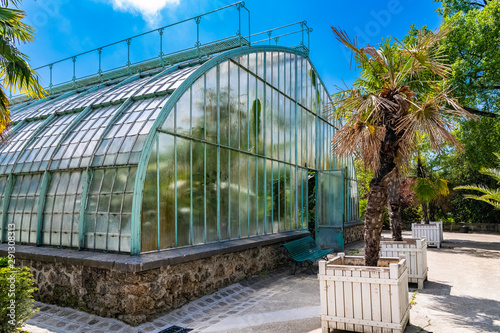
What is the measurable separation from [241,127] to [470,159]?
13016 millimetres

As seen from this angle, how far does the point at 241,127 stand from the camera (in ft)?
36.6

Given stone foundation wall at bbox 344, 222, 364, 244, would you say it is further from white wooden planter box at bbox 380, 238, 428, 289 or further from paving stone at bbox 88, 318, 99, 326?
paving stone at bbox 88, 318, 99, 326

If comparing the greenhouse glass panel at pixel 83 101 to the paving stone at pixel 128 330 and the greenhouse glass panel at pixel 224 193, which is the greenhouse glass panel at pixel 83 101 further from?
the paving stone at pixel 128 330

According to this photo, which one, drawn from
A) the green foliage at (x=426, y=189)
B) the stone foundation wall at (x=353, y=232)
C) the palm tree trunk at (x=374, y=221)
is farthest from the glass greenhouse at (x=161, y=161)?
the green foliage at (x=426, y=189)

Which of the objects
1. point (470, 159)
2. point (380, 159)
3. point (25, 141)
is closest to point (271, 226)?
point (380, 159)

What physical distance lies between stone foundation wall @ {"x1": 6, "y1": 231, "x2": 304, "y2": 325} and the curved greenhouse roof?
61 cm

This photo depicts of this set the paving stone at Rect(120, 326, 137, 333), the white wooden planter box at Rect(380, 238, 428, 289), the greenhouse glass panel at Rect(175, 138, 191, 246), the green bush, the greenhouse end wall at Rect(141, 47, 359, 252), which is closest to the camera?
the green bush

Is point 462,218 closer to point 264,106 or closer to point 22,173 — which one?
point 264,106

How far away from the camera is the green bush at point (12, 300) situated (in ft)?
17.4

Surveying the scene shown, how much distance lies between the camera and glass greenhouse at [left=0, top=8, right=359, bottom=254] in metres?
7.93

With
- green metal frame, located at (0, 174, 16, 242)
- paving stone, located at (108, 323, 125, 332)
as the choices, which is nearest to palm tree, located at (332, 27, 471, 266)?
paving stone, located at (108, 323, 125, 332)

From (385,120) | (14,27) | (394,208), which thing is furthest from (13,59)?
(394,208)

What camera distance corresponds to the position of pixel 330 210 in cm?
1566

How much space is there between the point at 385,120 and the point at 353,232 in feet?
44.6
